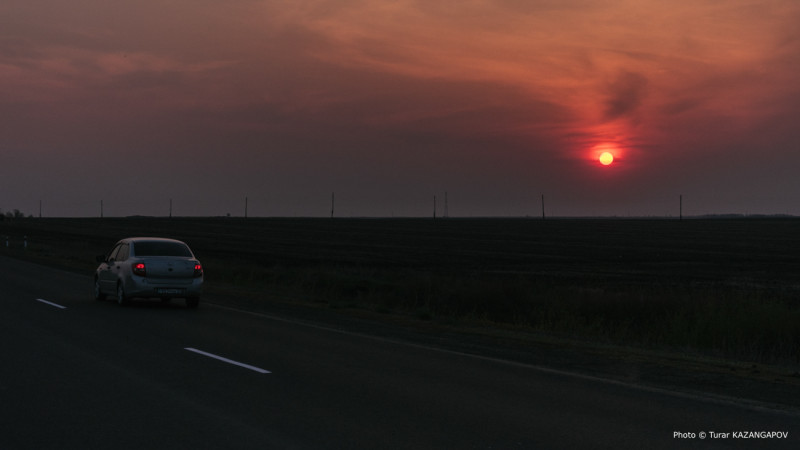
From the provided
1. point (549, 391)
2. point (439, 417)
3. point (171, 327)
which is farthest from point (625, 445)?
point (171, 327)

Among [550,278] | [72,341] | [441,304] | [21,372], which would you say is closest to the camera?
[21,372]

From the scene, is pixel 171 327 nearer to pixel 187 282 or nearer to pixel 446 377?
pixel 187 282

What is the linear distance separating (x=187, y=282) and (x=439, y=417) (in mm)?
12754

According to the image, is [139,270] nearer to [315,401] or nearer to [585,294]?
[315,401]

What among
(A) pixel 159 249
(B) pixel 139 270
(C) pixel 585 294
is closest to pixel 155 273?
(B) pixel 139 270

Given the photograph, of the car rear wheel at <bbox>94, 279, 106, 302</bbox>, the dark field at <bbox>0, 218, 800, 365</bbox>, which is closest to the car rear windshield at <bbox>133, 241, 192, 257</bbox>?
the car rear wheel at <bbox>94, 279, 106, 302</bbox>

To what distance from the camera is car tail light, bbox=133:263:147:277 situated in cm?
1939

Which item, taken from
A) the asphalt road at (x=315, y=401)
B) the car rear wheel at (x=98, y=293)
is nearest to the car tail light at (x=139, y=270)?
the car rear wheel at (x=98, y=293)

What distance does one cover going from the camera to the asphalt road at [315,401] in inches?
280

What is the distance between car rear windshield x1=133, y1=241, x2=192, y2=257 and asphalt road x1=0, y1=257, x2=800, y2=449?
224 inches

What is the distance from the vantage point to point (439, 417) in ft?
26.4

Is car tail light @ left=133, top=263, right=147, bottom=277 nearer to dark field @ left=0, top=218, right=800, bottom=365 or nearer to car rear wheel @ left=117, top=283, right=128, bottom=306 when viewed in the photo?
car rear wheel @ left=117, top=283, right=128, bottom=306

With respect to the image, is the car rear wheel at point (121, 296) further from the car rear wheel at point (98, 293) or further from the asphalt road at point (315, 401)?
the asphalt road at point (315, 401)

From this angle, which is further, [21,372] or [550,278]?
[550,278]
